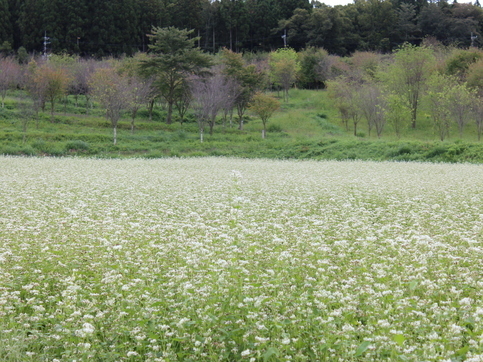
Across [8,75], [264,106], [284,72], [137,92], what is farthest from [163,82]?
[284,72]

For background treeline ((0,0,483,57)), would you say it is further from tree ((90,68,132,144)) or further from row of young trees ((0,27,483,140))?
tree ((90,68,132,144))

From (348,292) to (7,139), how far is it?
120ft

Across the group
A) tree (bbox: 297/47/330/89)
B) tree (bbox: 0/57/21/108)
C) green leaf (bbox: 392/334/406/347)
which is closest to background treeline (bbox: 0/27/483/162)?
tree (bbox: 0/57/21/108)

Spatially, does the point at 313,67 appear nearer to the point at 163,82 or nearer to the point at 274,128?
the point at 274,128

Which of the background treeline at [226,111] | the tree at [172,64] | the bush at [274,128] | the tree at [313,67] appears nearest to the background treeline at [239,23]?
the tree at [313,67]

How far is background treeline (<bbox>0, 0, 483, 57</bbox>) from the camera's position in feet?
259

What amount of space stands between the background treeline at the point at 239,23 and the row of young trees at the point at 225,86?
1921 cm

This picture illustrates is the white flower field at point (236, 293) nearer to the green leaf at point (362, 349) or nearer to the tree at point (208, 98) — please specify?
the green leaf at point (362, 349)

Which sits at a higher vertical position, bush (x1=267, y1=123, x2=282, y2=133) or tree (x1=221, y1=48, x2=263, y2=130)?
tree (x1=221, y1=48, x2=263, y2=130)

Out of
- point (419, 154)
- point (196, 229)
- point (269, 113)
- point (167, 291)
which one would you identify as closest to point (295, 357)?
point (167, 291)

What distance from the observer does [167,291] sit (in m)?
5.16

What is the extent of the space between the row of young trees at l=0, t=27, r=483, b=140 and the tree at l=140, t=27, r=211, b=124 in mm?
94

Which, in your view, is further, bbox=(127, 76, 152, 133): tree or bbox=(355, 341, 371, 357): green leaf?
bbox=(127, 76, 152, 133): tree

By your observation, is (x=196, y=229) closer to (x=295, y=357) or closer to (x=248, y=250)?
(x=248, y=250)
